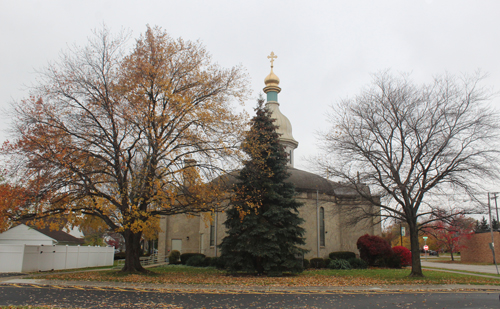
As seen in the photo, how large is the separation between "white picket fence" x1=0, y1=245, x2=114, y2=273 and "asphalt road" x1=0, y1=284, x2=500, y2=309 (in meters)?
7.28

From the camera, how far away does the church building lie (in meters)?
27.4

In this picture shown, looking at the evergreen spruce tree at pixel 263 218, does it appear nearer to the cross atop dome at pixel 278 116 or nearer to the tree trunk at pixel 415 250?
the tree trunk at pixel 415 250

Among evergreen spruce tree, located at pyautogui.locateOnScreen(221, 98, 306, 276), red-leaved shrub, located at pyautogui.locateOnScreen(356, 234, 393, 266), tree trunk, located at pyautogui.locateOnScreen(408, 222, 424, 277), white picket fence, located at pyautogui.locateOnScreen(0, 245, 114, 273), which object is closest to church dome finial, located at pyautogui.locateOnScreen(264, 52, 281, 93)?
evergreen spruce tree, located at pyautogui.locateOnScreen(221, 98, 306, 276)

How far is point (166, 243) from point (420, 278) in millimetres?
22749

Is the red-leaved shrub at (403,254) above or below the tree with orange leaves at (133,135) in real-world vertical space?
below

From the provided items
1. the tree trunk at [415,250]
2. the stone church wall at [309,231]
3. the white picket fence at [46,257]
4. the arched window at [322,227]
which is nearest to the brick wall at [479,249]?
the stone church wall at [309,231]

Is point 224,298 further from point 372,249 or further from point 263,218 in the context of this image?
point 372,249

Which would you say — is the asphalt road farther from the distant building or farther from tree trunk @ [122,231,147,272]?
the distant building

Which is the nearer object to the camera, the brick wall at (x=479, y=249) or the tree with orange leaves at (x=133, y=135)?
the tree with orange leaves at (x=133, y=135)

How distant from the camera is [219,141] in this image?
58.2ft

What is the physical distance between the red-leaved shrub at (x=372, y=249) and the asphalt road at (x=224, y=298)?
1362 centimetres

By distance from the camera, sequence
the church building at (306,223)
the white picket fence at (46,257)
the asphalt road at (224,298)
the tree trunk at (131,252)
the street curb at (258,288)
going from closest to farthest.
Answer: the asphalt road at (224,298), the street curb at (258,288), the tree trunk at (131,252), the white picket fence at (46,257), the church building at (306,223)

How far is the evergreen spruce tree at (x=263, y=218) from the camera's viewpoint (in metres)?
19.4

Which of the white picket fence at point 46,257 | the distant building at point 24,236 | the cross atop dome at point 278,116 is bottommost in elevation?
the white picket fence at point 46,257
